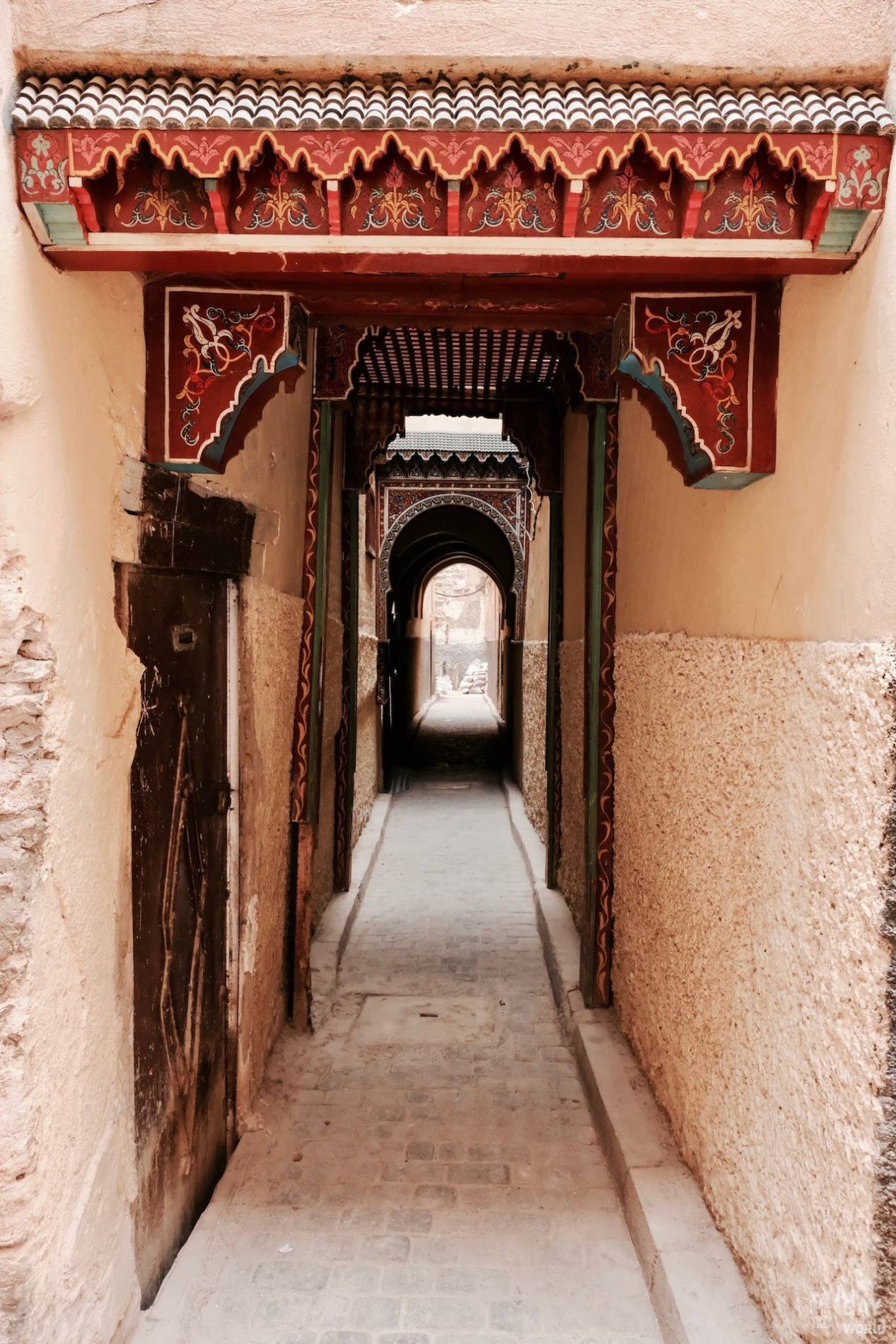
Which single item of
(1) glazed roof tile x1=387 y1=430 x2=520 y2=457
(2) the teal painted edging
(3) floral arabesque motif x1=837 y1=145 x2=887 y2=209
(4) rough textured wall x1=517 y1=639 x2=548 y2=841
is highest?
(1) glazed roof tile x1=387 y1=430 x2=520 y2=457

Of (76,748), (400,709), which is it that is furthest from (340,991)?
(400,709)

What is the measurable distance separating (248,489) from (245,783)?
1293 millimetres

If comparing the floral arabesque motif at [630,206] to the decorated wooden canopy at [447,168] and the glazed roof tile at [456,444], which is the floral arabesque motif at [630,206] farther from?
the glazed roof tile at [456,444]

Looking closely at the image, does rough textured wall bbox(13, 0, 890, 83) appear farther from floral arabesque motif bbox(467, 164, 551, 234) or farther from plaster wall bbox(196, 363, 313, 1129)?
plaster wall bbox(196, 363, 313, 1129)

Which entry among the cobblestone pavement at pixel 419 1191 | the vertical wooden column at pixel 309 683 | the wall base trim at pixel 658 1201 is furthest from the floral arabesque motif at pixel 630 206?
the cobblestone pavement at pixel 419 1191

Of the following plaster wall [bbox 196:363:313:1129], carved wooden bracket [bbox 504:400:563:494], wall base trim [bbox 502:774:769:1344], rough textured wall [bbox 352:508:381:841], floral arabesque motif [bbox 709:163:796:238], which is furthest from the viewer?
rough textured wall [bbox 352:508:381:841]

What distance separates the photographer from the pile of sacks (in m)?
35.7

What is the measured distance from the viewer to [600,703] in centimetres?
466

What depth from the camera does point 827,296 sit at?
7.23 ft

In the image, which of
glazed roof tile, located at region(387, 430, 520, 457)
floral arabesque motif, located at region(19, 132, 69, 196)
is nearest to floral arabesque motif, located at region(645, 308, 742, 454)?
floral arabesque motif, located at region(19, 132, 69, 196)

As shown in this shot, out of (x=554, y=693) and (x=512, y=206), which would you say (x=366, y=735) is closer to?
(x=554, y=693)

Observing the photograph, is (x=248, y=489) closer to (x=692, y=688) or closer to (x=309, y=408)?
(x=309, y=408)

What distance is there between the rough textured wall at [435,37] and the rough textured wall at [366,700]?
614cm

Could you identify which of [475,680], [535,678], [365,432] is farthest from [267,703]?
[475,680]
